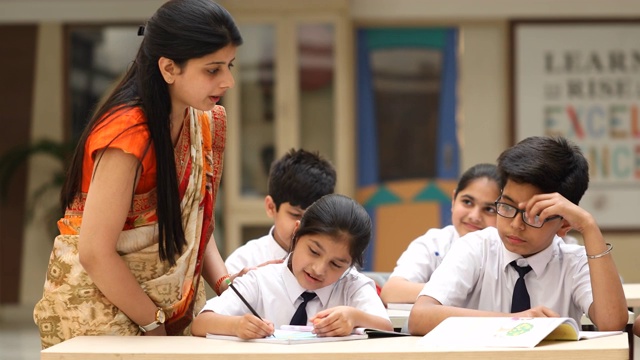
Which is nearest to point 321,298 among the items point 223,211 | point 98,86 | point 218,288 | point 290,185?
point 218,288

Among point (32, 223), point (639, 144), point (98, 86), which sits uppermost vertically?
point (98, 86)

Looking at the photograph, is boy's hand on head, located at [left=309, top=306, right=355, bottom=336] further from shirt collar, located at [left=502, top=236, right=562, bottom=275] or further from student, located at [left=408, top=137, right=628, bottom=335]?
shirt collar, located at [left=502, top=236, right=562, bottom=275]

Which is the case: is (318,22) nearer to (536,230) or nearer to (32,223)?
(32,223)

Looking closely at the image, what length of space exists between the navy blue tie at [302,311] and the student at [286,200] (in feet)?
2.86

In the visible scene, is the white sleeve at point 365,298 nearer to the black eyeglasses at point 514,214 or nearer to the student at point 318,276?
the student at point 318,276

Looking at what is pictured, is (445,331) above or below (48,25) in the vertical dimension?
below

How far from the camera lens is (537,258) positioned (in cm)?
244

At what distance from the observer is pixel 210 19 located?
2.16m

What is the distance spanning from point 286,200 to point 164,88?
1.26 m

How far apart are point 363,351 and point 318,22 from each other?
17.6 feet

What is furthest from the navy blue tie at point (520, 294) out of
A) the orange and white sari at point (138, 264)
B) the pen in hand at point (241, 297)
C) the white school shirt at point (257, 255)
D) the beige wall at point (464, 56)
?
the beige wall at point (464, 56)

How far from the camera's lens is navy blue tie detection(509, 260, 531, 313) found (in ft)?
8.07

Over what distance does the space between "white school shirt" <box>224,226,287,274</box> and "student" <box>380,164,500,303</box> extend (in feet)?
1.31

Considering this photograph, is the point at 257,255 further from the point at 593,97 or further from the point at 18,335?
the point at 593,97
